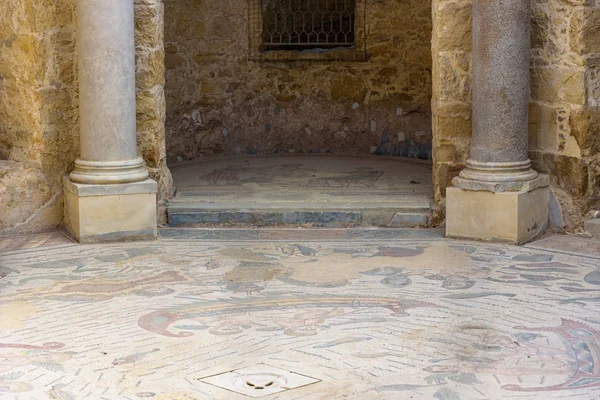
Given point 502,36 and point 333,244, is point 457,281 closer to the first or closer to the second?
point 333,244

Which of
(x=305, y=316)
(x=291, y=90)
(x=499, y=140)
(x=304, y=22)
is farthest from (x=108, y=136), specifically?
(x=304, y=22)

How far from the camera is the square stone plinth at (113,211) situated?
7129mm

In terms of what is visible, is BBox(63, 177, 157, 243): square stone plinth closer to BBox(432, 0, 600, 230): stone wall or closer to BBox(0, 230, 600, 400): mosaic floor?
BBox(0, 230, 600, 400): mosaic floor

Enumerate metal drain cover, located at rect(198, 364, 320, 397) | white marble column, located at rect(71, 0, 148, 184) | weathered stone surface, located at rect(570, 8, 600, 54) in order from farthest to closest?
1. white marble column, located at rect(71, 0, 148, 184)
2. weathered stone surface, located at rect(570, 8, 600, 54)
3. metal drain cover, located at rect(198, 364, 320, 397)

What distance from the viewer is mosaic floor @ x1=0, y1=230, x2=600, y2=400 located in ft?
14.7

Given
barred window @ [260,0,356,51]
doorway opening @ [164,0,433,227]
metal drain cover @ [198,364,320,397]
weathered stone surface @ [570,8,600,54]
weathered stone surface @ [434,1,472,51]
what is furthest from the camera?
barred window @ [260,0,356,51]

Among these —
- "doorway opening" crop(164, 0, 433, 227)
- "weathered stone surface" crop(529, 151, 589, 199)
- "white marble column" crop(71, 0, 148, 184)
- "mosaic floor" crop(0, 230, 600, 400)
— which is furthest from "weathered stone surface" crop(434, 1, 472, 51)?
"doorway opening" crop(164, 0, 433, 227)

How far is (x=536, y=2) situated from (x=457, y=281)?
2.26 meters

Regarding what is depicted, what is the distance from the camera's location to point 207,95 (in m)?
11.0

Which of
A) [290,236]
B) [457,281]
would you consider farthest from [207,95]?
[457,281]

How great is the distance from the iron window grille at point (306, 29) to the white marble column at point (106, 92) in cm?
399

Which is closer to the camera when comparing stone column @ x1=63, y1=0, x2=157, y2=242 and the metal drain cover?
the metal drain cover

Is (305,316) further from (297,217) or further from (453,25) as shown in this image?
(453,25)

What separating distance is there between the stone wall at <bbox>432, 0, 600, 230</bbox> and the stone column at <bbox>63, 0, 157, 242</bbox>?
7.09ft
